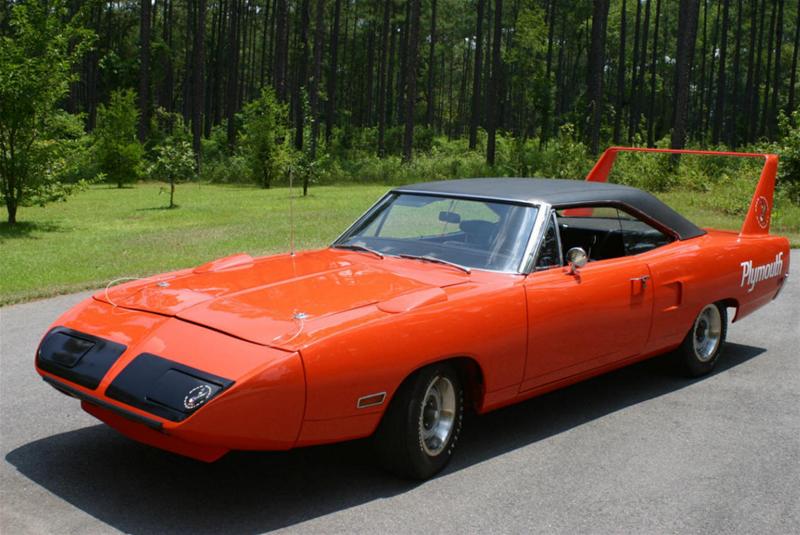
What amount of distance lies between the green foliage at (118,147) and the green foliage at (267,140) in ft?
15.4

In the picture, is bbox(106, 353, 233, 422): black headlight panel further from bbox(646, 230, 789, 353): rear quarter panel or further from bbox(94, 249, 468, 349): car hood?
bbox(646, 230, 789, 353): rear quarter panel

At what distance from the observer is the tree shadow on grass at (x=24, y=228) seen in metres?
16.4

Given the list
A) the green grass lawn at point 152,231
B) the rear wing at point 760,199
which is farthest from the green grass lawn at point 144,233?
the rear wing at point 760,199

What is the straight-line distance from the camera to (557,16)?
7062 centimetres

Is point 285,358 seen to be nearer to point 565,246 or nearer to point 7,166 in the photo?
point 565,246

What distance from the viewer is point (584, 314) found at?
202 inches

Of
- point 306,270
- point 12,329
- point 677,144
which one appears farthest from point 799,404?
point 677,144

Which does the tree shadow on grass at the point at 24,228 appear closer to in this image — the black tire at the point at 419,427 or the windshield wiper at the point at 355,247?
the windshield wiper at the point at 355,247

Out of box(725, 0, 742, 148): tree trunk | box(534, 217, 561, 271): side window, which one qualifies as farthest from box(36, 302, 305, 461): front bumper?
box(725, 0, 742, 148): tree trunk

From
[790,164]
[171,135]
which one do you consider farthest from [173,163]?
[171,135]

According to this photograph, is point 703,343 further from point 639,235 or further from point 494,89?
point 494,89

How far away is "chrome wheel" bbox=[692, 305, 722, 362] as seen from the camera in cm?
655

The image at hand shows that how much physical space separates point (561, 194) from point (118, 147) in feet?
97.1

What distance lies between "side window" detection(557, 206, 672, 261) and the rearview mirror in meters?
0.91
